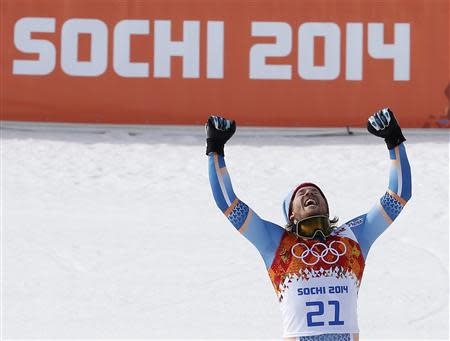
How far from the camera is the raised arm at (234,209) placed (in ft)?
11.3

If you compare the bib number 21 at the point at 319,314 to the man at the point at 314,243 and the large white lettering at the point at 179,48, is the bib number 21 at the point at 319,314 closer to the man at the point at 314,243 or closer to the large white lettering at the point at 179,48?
the man at the point at 314,243

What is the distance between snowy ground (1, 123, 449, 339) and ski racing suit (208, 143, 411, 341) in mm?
3107

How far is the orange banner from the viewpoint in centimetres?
1200

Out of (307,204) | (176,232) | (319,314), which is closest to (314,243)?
(307,204)

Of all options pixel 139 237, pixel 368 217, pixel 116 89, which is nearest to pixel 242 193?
pixel 139 237

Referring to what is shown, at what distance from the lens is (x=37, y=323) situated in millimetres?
6652

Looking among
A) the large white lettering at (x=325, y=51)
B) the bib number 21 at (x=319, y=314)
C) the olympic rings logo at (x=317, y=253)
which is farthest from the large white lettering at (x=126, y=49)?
the bib number 21 at (x=319, y=314)

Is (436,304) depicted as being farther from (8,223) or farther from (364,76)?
(364,76)

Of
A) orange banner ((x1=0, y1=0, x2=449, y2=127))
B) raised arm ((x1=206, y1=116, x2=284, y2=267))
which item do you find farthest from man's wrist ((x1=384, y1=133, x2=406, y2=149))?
orange banner ((x1=0, y1=0, x2=449, y2=127))

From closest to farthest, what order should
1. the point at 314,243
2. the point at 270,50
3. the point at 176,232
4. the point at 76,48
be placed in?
1. the point at 314,243
2. the point at 176,232
3. the point at 270,50
4. the point at 76,48

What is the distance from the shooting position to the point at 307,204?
11.1ft

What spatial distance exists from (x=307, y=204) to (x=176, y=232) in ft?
18.0

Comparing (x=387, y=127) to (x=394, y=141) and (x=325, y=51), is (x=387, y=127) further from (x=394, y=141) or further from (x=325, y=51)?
(x=325, y=51)

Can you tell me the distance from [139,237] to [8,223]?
4.55 ft
